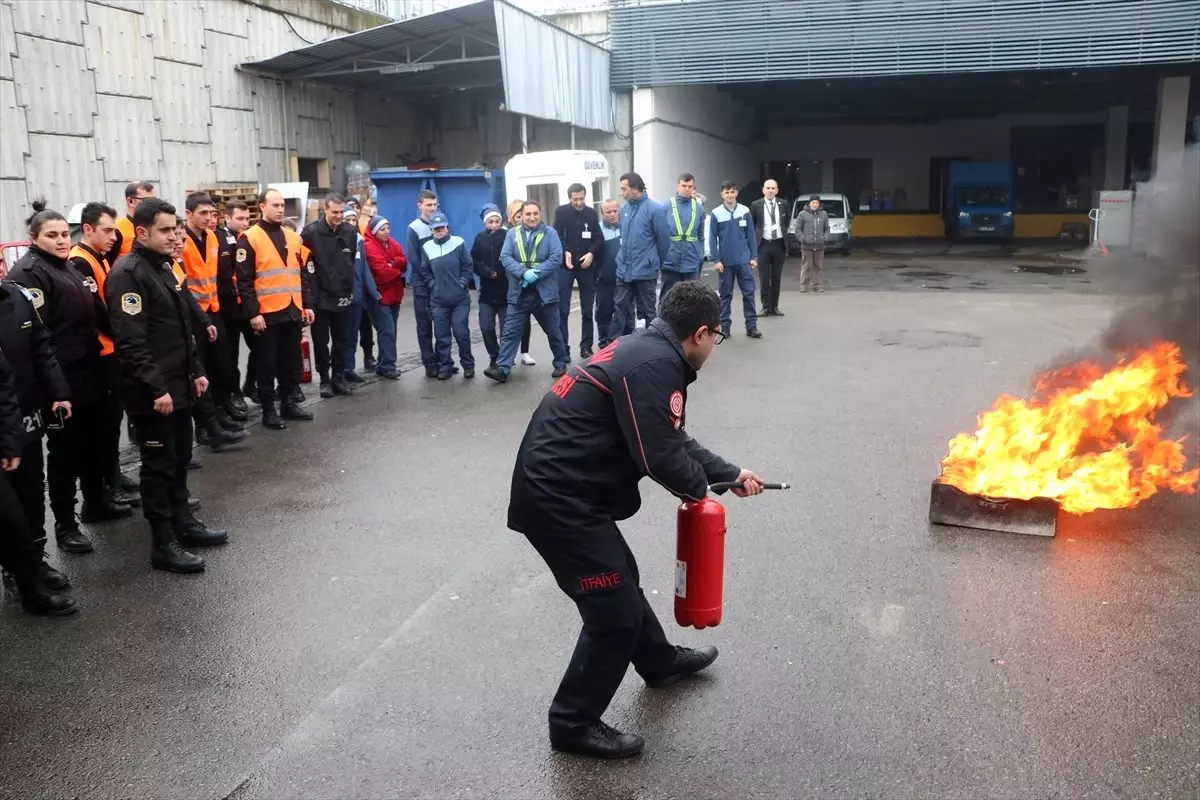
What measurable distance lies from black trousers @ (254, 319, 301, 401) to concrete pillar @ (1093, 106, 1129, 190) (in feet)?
102

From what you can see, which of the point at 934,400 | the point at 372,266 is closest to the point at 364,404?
the point at 372,266

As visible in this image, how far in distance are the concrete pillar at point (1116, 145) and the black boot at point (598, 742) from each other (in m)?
33.9

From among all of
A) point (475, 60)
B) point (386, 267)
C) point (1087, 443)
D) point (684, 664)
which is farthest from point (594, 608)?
point (475, 60)

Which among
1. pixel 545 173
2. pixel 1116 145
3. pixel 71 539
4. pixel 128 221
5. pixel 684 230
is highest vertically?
pixel 1116 145

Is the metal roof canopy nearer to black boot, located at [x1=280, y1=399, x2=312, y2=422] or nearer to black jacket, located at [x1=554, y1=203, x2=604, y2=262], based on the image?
black jacket, located at [x1=554, y1=203, x2=604, y2=262]

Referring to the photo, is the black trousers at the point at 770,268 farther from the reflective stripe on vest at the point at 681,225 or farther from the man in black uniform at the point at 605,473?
the man in black uniform at the point at 605,473

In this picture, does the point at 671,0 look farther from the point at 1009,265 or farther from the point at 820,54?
the point at 1009,265

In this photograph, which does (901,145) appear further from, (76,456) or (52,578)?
(52,578)

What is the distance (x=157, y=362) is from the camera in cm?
549

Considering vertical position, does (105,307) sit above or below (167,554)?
above

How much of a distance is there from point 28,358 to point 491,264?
19.2 feet

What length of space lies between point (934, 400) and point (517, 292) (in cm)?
425

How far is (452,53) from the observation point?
73.7 ft

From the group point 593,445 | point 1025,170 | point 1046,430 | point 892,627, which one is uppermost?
point 1025,170
